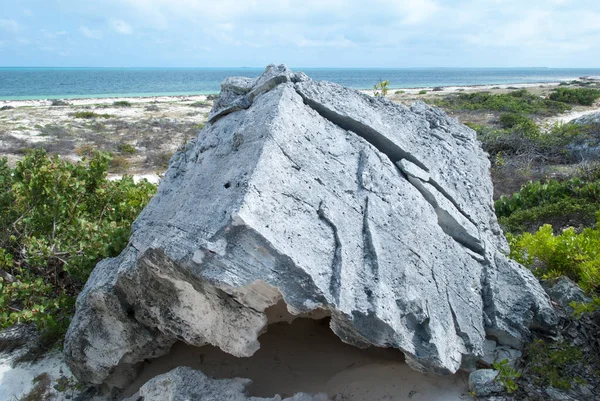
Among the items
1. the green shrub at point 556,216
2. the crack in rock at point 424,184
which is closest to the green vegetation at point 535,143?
the green shrub at point 556,216

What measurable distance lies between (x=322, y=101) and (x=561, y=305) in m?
3.08

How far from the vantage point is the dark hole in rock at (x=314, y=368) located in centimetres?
381

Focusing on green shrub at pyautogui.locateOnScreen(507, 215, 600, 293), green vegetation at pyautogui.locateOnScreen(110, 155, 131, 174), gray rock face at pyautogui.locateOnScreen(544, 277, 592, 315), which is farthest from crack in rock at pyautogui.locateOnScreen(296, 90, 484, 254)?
green vegetation at pyautogui.locateOnScreen(110, 155, 131, 174)

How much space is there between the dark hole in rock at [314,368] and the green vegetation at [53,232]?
4.97 ft

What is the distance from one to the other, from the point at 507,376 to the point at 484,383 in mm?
197

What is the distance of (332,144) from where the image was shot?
4.11 m

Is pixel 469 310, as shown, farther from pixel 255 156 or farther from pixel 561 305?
pixel 255 156

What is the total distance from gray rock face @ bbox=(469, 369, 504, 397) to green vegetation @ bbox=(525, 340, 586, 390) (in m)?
0.35

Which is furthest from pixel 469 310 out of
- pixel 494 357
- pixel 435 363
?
pixel 435 363

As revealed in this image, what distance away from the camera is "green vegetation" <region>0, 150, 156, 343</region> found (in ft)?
16.9

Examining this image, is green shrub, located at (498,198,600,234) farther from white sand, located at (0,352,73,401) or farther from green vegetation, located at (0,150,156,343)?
white sand, located at (0,352,73,401)

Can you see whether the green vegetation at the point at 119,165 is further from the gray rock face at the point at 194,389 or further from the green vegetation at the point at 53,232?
the gray rock face at the point at 194,389

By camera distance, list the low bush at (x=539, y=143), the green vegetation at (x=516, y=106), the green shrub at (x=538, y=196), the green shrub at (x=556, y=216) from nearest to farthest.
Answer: the green shrub at (x=556, y=216) → the green shrub at (x=538, y=196) → the low bush at (x=539, y=143) → the green vegetation at (x=516, y=106)

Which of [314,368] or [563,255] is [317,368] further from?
[563,255]
